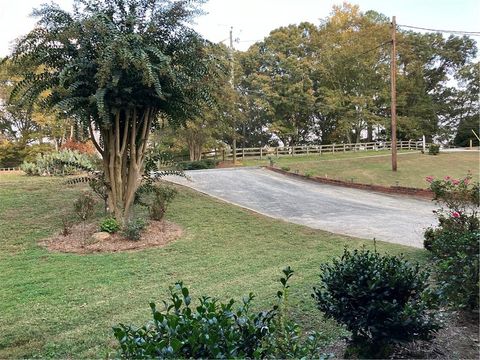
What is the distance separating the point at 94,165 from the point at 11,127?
2363 cm

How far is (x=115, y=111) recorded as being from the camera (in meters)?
6.36

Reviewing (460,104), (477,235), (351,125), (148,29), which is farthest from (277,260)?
(460,104)

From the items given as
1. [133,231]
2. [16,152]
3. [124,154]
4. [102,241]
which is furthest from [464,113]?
[16,152]

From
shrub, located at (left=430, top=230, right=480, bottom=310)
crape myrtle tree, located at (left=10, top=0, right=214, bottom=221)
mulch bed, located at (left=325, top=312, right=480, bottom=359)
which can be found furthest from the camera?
crape myrtle tree, located at (left=10, top=0, right=214, bottom=221)

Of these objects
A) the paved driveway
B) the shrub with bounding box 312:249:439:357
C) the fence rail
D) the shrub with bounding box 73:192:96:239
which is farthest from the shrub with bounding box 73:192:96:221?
the fence rail

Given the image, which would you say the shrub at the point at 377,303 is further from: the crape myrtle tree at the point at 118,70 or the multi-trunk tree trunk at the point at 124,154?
the multi-trunk tree trunk at the point at 124,154

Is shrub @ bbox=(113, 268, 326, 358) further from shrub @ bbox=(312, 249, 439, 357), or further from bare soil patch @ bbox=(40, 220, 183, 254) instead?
bare soil patch @ bbox=(40, 220, 183, 254)

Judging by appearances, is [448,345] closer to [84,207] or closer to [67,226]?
[67,226]

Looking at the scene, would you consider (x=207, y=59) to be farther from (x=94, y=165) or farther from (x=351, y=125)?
(x=351, y=125)

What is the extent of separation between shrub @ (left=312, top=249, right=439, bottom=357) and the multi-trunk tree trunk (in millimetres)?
5515

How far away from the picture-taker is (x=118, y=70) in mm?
6016

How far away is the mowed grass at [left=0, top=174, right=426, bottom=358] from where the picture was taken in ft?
10.2

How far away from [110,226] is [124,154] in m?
1.45

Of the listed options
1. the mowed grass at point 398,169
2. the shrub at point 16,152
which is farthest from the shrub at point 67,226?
the shrub at point 16,152
